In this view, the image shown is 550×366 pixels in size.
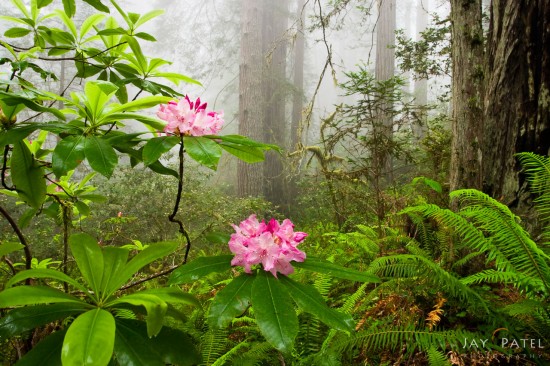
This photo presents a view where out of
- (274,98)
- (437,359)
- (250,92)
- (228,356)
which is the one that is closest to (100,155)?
(228,356)

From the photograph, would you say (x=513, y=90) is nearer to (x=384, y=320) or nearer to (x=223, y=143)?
(x=384, y=320)

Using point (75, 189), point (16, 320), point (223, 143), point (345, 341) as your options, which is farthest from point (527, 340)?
point (75, 189)

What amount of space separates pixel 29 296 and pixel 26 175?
57 cm

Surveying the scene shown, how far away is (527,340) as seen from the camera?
63.1 inches

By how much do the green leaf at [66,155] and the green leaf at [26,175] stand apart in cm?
35

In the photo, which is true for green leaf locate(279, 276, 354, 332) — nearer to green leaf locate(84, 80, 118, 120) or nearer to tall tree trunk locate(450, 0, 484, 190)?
green leaf locate(84, 80, 118, 120)

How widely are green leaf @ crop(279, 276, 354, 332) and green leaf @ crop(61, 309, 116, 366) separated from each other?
17.4 inches

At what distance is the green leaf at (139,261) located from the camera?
94 centimetres

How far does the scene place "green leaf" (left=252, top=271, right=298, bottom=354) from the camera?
2.64ft

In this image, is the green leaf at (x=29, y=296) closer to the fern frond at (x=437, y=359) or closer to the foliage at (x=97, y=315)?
the foliage at (x=97, y=315)

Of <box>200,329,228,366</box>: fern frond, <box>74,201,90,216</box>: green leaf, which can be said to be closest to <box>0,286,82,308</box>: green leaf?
<box>74,201,90,216</box>: green leaf

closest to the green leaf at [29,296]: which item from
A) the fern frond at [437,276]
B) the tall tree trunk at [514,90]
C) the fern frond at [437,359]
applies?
the fern frond at [437,359]

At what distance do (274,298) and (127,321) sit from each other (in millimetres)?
422

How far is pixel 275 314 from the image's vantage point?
0.83m
